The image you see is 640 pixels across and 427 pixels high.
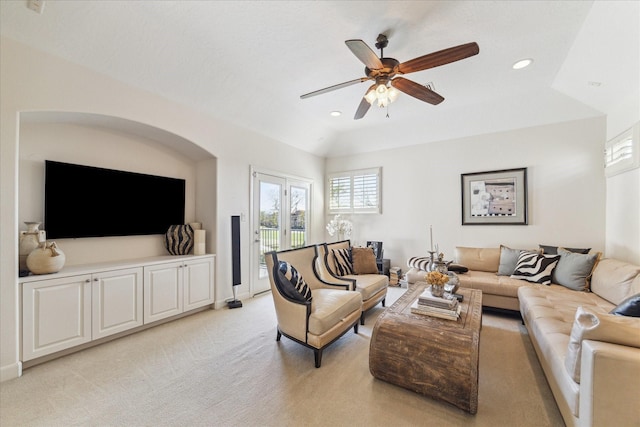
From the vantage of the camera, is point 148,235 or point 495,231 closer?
point 148,235

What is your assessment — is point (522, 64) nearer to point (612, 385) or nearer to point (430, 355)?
point (612, 385)

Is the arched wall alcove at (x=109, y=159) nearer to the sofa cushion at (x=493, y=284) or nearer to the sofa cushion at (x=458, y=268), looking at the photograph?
the sofa cushion at (x=458, y=268)

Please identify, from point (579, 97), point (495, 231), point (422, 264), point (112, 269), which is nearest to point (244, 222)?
point (112, 269)

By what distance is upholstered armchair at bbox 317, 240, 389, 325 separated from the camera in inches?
128

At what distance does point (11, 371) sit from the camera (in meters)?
2.14

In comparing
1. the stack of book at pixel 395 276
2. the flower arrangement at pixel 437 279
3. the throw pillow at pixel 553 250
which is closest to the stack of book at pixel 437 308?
the flower arrangement at pixel 437 279

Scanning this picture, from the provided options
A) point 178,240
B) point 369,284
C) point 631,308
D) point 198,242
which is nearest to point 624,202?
point 631,308

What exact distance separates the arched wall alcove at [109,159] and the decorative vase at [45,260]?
16.6 inches

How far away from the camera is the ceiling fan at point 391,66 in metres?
1.94

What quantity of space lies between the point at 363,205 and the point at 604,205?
11.8 feet

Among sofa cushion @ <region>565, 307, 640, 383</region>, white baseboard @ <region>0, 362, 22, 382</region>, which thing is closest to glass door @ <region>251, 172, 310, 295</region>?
white baseboard @ <region>0, 362, 22, 382</region>

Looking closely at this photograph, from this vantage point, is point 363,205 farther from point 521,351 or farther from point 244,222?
point 521,351

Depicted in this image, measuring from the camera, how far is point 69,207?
282 cm

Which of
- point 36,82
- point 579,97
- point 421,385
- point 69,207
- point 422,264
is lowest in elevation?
point 421,385
